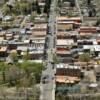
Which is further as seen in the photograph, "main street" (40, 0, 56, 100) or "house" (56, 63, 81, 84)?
"house" (56, 63, 81, 84)

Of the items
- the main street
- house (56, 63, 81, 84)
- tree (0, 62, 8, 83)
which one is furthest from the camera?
house (56, 63, 81, 84)

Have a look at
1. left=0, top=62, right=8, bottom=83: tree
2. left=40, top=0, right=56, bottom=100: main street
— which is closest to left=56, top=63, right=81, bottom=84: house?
left=40, top=0, right=56, bottom=100: main street

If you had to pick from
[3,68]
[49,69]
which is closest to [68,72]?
[49,69]

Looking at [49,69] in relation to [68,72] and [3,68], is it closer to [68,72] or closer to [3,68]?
[68,72]

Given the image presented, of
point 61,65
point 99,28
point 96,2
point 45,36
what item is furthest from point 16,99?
point 96,2

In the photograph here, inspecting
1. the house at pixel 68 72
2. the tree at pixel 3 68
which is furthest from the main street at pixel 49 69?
the tree at pixel 3 68

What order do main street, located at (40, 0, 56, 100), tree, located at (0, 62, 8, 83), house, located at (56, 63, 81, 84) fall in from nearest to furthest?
main street, located at (40, 0, 56, 100) < tree, located at (0, 62, 8, 83) < house, located at (56, 63, 81, 84)

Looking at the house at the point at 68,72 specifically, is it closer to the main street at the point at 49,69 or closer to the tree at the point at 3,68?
the main street at the point at 49,69

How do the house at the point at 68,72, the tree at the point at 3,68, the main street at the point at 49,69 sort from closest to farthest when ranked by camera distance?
the main street at the point at 49,69 < the tree at the point at 3,68 < the house at the point at 68,72

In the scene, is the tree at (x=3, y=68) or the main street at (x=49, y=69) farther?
the tree at (x=3, y=68)

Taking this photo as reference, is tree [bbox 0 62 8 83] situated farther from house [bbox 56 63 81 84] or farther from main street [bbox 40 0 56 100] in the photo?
house [bbox 56 63 81 84]

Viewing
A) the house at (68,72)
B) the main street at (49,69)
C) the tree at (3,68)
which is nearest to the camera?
the main street at (49,69)
